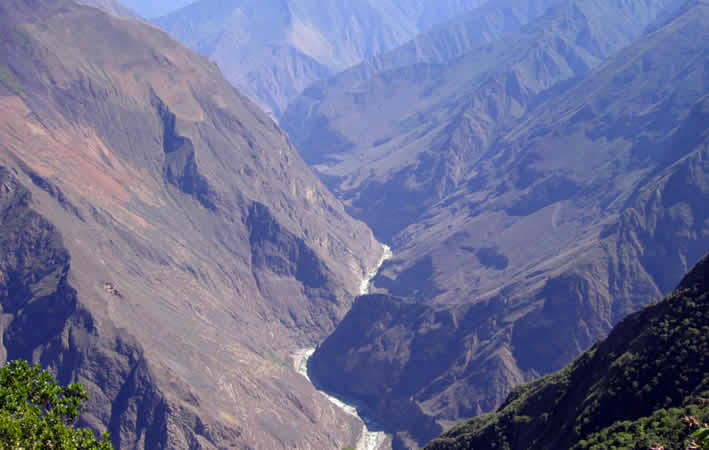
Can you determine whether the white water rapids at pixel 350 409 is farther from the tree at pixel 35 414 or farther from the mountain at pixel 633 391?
the tree at pixel 35 414

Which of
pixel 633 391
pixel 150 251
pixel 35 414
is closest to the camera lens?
pixel 35 414

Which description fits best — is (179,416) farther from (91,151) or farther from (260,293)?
(91,151)

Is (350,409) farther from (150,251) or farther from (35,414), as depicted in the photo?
(35,414)

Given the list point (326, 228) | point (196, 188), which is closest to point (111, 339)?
point (196, 188)

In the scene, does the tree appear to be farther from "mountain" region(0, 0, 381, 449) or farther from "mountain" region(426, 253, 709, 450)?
"mountain" region(0, 0, 381, 449)

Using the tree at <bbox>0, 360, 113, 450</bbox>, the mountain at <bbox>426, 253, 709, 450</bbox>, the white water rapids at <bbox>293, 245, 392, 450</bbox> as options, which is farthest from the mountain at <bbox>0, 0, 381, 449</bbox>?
the tree at <bbox>0, 360, 113, 450</bbox>

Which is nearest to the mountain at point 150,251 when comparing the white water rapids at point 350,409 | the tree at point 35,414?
the white water rapids at point 350,409

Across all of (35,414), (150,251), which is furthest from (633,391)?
(150,251)
